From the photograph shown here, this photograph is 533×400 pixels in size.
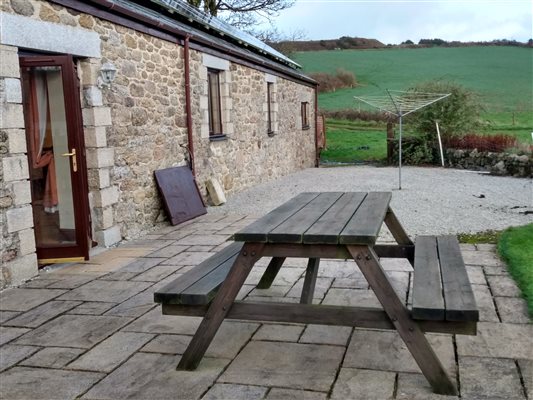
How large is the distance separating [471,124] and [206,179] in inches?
447

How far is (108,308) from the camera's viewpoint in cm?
387

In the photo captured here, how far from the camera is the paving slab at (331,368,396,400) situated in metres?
2.46

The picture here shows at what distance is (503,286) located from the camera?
4051 millimetres

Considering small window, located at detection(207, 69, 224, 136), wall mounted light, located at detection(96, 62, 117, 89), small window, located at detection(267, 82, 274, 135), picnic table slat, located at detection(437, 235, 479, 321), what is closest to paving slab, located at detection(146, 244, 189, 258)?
wall mounted light, located at detection(96, 62, 117, 89)

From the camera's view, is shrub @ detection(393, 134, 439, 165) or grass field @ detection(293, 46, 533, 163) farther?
grass field @ detection(293, 46, 533, 163)

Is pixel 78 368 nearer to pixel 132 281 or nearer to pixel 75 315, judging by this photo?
pixel 75 315

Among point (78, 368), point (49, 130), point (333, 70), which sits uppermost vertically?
point (333, 70)

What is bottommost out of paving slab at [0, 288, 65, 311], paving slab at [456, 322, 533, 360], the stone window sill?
paving slab at [456, 322, 533, 360]

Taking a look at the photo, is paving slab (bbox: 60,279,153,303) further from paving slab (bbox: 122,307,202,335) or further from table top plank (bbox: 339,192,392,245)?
table top plank (bbox: 339,192,392,245)

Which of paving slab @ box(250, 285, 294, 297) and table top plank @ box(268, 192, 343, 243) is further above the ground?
table top plank @ box(268, 192, 343, 243)

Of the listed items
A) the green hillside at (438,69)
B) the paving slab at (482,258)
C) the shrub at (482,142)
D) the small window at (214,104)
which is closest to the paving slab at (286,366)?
the paving slab at (482,258)

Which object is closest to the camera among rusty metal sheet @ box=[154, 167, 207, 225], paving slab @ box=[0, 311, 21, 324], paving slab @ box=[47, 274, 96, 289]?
paving slab @ box=[0, 311, 21, 324]

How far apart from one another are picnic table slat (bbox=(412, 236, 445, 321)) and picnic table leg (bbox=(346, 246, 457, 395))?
0.30 ft

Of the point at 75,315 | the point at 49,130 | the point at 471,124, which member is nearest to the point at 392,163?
the point at 471,124
